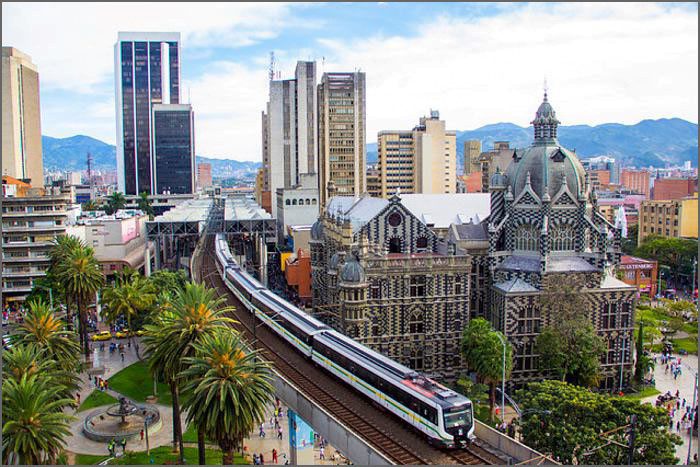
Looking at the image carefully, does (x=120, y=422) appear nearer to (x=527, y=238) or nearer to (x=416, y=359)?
(x=416, y=359)

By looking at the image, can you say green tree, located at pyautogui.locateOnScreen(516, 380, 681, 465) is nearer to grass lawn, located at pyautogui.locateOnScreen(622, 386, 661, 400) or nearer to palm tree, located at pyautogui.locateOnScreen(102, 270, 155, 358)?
grass lawn, located at pyautogui.locateOnScreen(622, 386, 661, 400)

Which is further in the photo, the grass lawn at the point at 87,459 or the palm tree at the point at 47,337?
the grass lawn at the point at 87,459

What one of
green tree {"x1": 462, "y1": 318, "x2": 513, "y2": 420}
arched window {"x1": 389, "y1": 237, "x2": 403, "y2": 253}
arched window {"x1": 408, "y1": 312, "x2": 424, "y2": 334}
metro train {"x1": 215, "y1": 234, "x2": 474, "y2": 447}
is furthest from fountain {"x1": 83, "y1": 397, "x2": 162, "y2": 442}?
arched window {"x1": 389, "y1": 237, "x2": 403, "y2": 253}

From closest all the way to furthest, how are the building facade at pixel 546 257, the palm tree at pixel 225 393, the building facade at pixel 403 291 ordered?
the palm tree at pixel 225 393, the building facade at pixel 403 291, the building facade at pixel 546 257

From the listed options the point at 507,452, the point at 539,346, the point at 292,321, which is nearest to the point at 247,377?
the point at 507,452

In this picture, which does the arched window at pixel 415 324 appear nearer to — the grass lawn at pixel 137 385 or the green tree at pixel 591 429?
the green tree at pixel 591 429

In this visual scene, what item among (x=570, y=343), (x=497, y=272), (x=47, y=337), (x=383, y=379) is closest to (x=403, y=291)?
(x=497, y=272)

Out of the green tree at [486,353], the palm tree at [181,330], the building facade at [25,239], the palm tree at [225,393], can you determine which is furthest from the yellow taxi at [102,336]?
the palm tree at [225,393]
